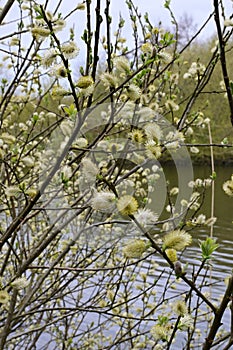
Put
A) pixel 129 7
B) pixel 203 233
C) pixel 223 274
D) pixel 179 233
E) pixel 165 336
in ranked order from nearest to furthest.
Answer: pixel 179 233
pixel 165 336
pixel 129 7
pixel 223 274
pixel 203 233

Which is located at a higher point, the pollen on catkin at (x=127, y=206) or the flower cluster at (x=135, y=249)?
the pollen on catkin at (x=127, y=206)

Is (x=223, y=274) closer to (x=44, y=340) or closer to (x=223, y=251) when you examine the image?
(x=223, y=251)

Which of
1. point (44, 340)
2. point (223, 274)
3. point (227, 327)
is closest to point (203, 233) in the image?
point (223, 274)

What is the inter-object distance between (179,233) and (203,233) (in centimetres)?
590

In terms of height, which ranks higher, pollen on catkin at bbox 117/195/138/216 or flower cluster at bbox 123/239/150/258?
pollen on catkin at bbox 117/195/138/216

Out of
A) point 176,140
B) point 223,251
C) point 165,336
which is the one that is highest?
point 223,251

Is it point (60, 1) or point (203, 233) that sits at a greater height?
point (203, 233)

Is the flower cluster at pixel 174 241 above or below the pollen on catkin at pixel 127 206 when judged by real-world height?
below

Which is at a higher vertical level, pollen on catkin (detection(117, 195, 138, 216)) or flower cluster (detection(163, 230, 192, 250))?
pollen on catkin (detection(117, 195, 138, 216))

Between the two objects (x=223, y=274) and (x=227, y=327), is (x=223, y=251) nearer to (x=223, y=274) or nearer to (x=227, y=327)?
(x=223, y=274)

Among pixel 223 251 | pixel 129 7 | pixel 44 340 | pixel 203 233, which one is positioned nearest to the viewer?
pixel 129 7

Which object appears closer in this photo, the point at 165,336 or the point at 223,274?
the point at 165,336

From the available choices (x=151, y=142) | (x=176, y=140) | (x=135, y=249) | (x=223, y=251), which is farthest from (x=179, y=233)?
(x=223, y=251)

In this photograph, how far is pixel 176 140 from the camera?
1338 mm
